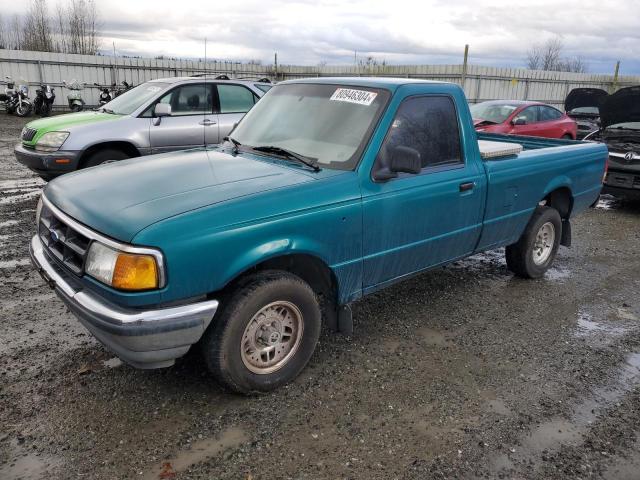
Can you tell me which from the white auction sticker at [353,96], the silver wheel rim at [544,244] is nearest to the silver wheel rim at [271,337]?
the white auction sticker at [353,96]

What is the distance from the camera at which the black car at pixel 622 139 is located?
829 centimetres

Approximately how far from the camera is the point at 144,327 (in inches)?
102

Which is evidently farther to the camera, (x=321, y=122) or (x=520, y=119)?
(x=520, y=119)

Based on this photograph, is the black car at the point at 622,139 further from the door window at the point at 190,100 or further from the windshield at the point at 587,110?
the door window at the point at 190,100

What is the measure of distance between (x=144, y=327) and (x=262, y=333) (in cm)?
78

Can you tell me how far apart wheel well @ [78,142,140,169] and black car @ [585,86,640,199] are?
7514mm

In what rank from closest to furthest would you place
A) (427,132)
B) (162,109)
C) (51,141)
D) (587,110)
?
(427,132)
(51,141)
(162,109)
(587,110)

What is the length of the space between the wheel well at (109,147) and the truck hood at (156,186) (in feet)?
12.7

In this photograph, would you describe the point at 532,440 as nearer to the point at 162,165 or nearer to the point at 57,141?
the point at 162,165

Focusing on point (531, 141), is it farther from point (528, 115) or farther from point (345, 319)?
point (528, 115)

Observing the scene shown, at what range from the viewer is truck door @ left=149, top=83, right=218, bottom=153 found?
777cm

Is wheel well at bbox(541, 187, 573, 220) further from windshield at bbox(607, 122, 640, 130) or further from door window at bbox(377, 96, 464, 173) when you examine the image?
windshield at bbox(607, 122, 640, 130)

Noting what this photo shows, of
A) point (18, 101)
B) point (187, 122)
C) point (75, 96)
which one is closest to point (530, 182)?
point (187, 122)

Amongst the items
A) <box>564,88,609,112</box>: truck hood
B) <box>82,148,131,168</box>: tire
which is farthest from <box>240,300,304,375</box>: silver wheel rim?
<box>564,88,609,112</box>: truck hood
